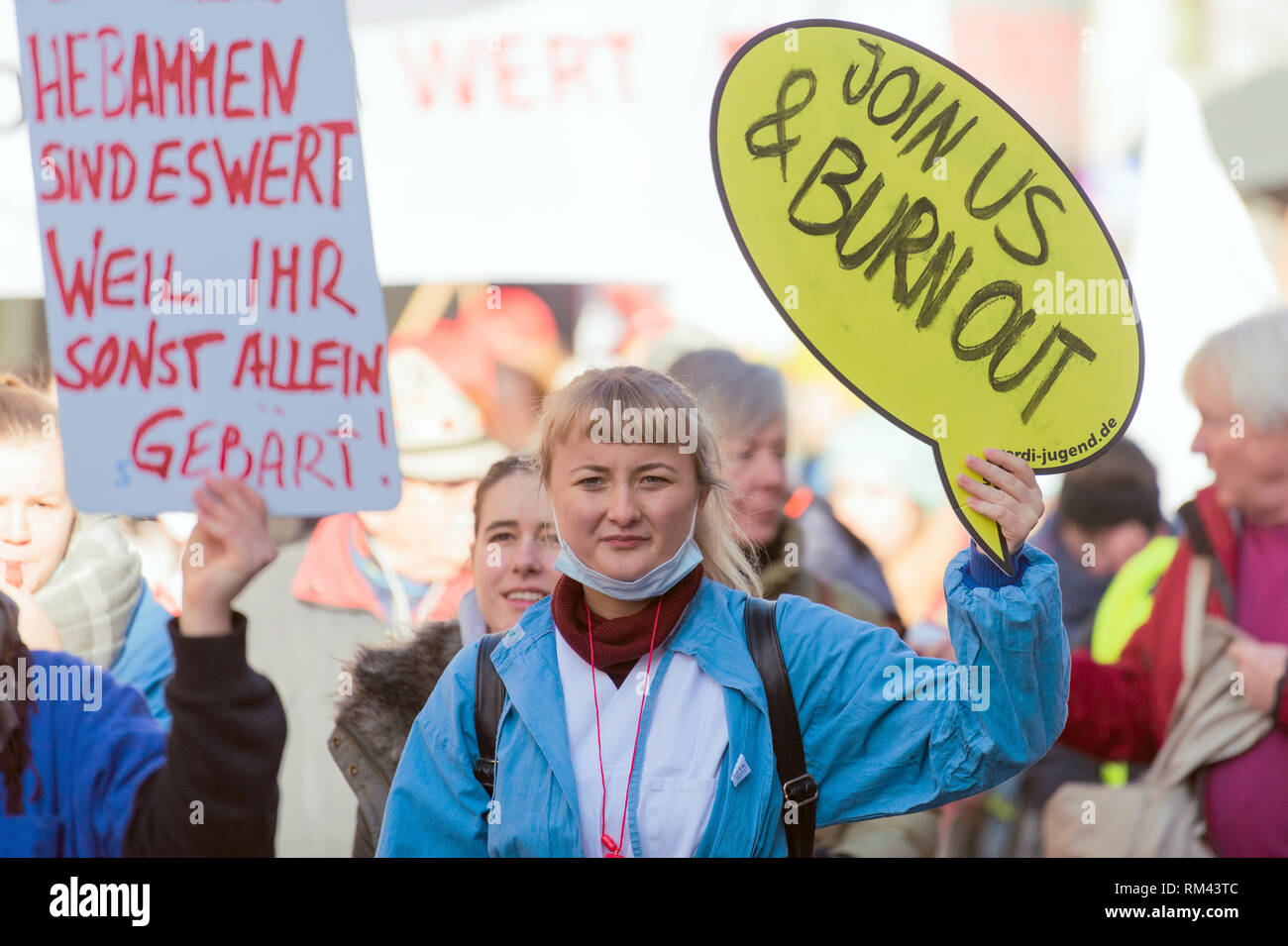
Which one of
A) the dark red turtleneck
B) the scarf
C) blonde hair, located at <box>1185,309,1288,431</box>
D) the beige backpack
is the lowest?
the beige backpack

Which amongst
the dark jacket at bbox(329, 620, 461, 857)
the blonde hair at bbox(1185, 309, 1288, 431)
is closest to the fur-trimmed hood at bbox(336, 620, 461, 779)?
the dark jacket at bbox(329, 620, 461, 857)

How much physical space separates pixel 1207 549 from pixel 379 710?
2209 mm

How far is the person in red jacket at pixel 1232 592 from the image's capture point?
348cm

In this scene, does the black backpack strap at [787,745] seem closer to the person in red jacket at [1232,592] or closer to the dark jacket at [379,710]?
the dark jacket at [379,710]

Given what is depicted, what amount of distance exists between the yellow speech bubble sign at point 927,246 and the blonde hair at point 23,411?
1990 mm

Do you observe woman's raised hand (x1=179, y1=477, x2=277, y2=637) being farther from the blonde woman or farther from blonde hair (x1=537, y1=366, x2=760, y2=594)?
the blonde woman

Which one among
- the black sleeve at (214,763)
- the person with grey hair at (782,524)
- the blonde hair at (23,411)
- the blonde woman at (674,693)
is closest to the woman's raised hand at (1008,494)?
the blonde woman at (674,693)

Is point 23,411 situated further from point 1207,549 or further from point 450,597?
point 1207,549

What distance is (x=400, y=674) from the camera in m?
3.48

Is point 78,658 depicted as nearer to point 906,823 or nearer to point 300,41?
point 300,41

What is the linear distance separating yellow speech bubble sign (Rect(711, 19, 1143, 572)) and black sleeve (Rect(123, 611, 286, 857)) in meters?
1.73

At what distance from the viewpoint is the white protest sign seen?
329cm

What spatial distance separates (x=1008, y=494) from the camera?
216 centimetres

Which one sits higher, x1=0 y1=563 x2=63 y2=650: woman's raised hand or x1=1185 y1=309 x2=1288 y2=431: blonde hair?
x1=1185 y1=309 x2=1288 y2=431: blonde hair
